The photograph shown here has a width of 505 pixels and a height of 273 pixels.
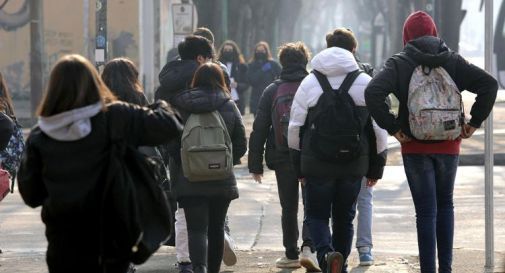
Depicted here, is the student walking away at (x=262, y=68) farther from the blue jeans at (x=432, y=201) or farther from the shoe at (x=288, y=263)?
the blue jeans at (x=432, y=201)

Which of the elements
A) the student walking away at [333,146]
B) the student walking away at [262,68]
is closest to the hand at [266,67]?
the student walking away at [262,68]

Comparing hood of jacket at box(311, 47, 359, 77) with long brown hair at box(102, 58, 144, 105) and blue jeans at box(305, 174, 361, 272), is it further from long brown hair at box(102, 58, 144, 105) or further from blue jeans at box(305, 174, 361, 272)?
long brown hair at box(102, 58, 144, 105)

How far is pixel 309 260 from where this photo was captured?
9070 millimetres

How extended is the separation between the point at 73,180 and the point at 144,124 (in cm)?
41

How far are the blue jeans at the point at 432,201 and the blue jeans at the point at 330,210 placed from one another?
0.56 metres

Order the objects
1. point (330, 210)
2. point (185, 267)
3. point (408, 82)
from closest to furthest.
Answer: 1. point (408, 82)
2. point (330, 210)
3. point (185, 267)

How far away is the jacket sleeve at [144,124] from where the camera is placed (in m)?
5.73

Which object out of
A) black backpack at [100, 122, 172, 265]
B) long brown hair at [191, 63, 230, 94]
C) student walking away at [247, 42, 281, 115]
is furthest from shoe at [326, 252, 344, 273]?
student walking away at [247, 42, 281, 115]

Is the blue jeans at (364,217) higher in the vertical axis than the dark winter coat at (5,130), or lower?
lower

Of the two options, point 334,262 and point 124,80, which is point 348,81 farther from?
point 124,80

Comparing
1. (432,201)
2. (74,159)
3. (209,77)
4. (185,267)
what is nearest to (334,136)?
(432,201)

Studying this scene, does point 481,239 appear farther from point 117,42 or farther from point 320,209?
point 117,42

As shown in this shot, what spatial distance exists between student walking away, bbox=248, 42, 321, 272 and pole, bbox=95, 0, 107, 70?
38.1 feet

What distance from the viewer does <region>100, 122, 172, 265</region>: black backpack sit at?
18.1 ft
